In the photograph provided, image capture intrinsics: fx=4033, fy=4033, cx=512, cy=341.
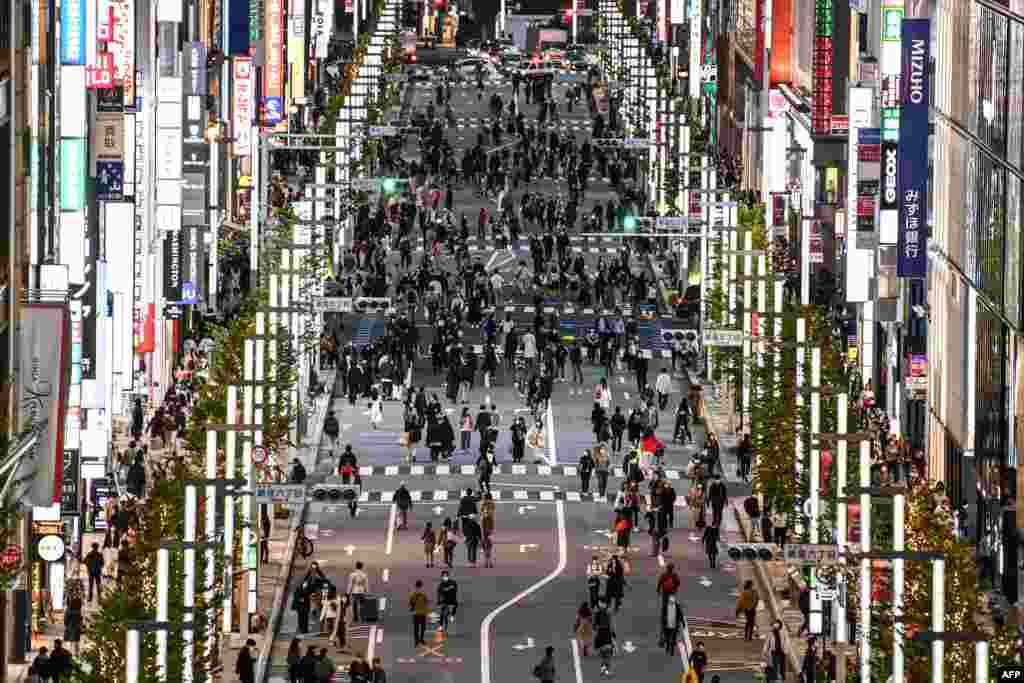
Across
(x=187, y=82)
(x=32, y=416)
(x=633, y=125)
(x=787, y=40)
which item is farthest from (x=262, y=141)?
(x=633, y=125)

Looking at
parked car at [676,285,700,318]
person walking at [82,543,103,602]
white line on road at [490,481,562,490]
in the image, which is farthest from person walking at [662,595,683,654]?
parked car at [676,285,700,318]

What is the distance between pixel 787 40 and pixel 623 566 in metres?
65.3

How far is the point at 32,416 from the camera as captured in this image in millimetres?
73000

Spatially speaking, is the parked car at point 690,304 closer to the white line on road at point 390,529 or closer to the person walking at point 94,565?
the white line on road at point 390,529

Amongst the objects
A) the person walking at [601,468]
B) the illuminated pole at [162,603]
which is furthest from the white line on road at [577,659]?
the illuminated pole at [162,603]

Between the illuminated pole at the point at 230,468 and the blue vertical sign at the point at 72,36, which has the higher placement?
the blue vertical sign at the point at 72,36

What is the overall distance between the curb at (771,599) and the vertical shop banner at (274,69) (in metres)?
51.8

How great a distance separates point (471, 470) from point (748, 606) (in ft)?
74.6

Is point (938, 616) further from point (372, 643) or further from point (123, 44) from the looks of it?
point (123, 44)

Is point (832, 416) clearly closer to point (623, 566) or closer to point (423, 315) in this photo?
point (623, 566)

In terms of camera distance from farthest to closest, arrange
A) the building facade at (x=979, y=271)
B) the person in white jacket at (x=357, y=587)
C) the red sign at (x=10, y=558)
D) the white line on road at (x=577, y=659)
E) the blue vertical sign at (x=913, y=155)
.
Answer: the blue vertical sign at (x=913, y=155) → the building facade at (x=979, y=271) → the person in white jacket at (x=357, y=587) → the white line on road at (x=577, y=659) → the red sign at (x=10, y=558)

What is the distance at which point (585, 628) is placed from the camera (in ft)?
281

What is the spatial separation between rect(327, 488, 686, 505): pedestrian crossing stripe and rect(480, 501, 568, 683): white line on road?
753 mm

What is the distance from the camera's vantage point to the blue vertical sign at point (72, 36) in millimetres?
88062
